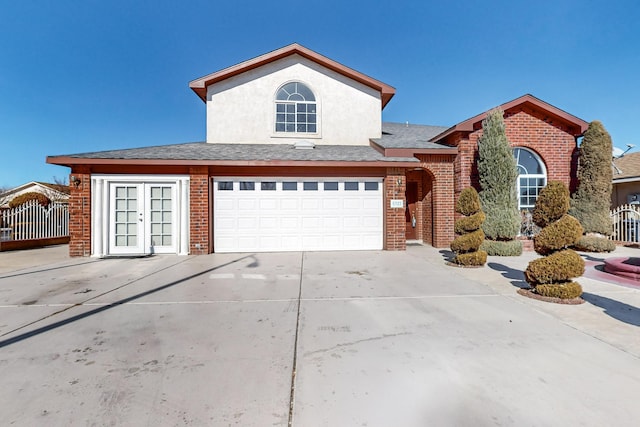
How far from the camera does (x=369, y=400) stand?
2.29 meters

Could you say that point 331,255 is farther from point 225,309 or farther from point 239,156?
point 225,309

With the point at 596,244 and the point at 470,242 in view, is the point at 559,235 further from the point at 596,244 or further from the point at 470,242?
the point at 596,244

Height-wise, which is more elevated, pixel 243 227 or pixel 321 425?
pixel 243 227

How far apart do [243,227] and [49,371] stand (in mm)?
6985

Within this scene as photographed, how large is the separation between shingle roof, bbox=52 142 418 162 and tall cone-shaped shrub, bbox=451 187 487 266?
2954mm

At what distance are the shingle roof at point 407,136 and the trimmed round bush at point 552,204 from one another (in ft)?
19.5

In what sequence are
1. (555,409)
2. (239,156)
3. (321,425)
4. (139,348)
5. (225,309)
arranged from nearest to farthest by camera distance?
(321,425), (555,409), (139,348), (225,309), (239,156)

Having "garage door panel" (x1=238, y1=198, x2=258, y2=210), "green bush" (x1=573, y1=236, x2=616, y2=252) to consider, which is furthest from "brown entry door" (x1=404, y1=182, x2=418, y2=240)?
"garage door panel" (x1=238, y1=198, x2=258, y2=210)

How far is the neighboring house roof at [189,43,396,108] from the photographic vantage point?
11461 millimetres

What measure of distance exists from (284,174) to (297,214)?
1355 mm

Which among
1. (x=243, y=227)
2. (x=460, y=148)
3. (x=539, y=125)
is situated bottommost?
(x=243, y=227)

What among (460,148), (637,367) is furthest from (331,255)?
(637,367)

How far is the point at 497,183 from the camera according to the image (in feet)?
31.4

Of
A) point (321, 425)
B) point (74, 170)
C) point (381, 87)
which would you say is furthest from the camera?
point (381, 87)
